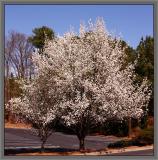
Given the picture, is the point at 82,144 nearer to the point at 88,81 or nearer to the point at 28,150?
the point at 28,150

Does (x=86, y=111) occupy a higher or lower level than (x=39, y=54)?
lower

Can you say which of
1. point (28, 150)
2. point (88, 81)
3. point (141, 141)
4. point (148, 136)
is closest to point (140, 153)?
point (141, 141)

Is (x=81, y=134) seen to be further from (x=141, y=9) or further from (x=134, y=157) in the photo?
(x=141, y=9)

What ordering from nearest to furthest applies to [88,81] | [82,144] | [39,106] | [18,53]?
[18,53]
[82,144]
[88,81]
[39,106]

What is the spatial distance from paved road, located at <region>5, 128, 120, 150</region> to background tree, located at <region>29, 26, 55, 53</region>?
2.14 meters

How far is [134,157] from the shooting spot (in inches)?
735

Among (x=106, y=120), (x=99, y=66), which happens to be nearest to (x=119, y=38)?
(x=99, y=66)

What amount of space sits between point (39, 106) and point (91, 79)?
4.87 ft

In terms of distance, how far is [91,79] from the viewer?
19297 mm

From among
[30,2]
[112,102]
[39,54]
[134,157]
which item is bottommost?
[134,157]

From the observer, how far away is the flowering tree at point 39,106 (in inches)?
750

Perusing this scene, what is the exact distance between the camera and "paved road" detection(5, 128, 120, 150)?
18.7 meters

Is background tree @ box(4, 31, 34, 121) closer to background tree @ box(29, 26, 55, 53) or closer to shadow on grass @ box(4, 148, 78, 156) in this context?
background tree @ box(29, 26, 55, 53)

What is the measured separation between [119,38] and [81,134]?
8.41 ft
